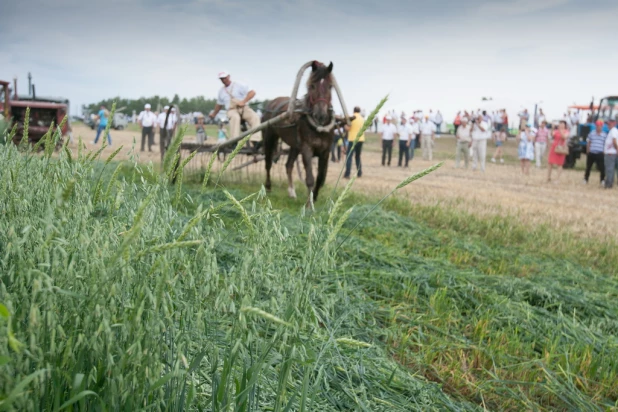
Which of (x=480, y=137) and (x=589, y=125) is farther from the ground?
(x=589, y=125)

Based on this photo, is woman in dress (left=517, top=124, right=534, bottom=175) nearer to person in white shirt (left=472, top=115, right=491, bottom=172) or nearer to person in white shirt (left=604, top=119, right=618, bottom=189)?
person in white shirt (left=472, top=115, right=491, bottom=172)

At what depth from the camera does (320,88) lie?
873 cm

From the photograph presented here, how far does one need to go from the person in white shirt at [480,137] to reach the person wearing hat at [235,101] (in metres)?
11.8

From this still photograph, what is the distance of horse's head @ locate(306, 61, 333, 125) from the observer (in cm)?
870

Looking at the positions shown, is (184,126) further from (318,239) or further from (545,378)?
(545,378)

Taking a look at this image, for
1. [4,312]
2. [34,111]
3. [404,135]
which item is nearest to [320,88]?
[4,312]

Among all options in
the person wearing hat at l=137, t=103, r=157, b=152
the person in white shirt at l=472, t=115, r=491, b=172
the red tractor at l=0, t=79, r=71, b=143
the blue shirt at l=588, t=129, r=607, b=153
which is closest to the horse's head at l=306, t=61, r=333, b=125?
the blue shirt at l=588, t=129, r=607, b=153

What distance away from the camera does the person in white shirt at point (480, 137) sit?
2115 cm

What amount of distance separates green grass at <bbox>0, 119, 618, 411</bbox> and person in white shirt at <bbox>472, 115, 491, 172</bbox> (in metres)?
14.0

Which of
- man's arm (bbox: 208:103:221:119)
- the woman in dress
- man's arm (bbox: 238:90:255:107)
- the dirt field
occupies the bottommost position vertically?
the dirt field

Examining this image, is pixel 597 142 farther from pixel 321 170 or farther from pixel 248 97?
pixel 321 170

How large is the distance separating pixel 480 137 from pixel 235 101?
43.0 ft

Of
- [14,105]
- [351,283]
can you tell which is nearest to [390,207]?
[351,283]

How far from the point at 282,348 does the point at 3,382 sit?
0.65 meters
